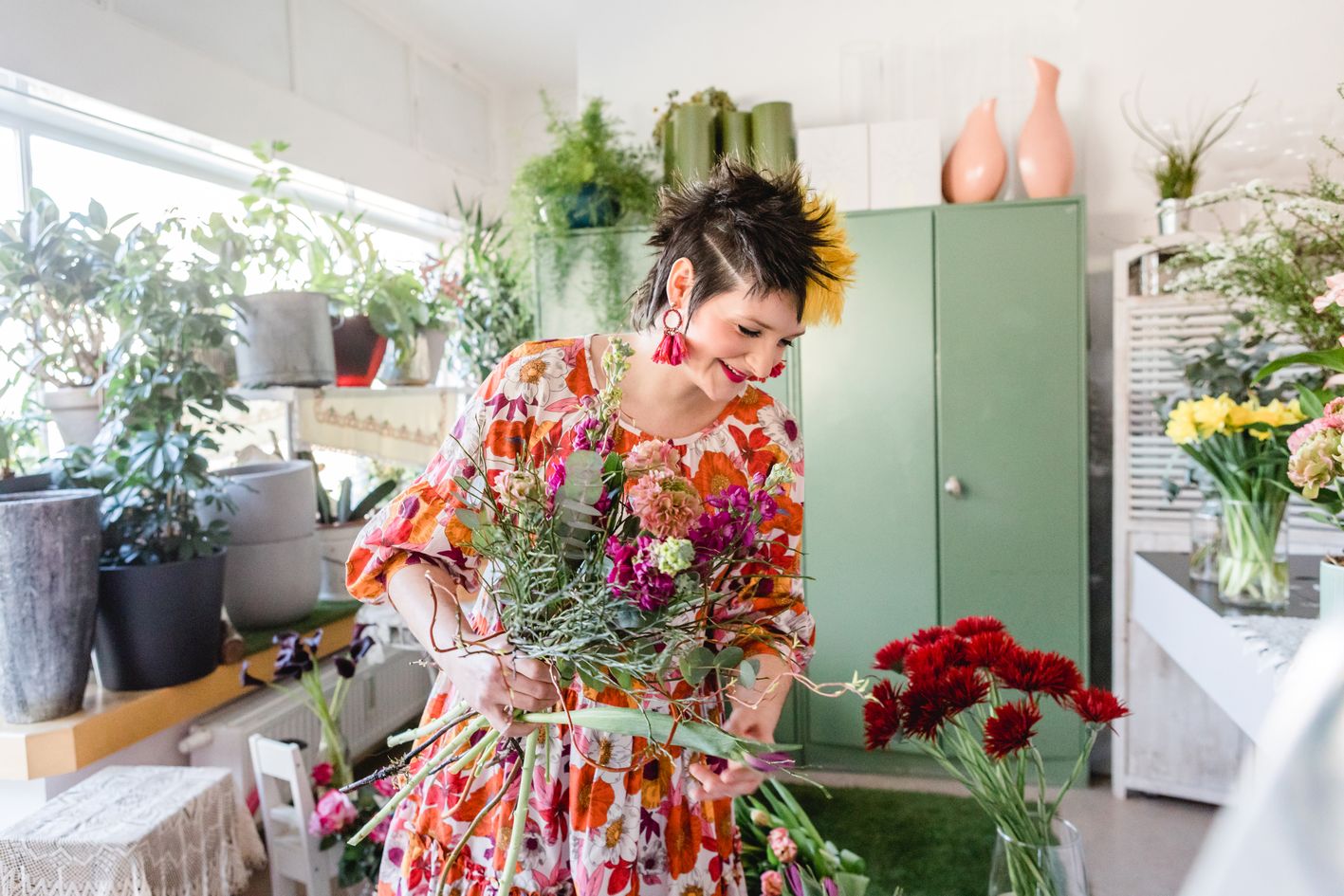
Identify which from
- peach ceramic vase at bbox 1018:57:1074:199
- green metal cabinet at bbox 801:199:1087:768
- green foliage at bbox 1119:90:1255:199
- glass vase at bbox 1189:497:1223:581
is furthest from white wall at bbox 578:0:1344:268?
glass vase at bbox 1189:497:1223:581

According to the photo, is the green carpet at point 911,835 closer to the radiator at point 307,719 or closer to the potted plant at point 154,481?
the radiator at point 307,719

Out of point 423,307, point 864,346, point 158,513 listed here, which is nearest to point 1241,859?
point 158,513

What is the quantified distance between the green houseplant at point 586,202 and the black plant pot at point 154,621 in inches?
66.7

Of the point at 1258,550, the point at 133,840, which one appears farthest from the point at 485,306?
the point at 1258,550

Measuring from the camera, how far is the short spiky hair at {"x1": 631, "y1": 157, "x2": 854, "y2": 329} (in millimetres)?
1004

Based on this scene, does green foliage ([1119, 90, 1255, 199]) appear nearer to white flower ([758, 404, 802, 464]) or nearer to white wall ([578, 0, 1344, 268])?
white wall ([578, 0, 1344, 268])

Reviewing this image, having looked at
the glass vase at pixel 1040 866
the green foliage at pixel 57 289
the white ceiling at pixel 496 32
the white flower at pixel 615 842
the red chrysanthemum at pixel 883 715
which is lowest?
the white flower at pixel 615 842

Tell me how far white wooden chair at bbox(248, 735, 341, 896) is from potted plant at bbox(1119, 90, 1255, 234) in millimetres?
2895

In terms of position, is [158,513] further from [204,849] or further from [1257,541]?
[1257,541]

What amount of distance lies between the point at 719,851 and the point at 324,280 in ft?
8.18

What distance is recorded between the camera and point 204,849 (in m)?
1.62

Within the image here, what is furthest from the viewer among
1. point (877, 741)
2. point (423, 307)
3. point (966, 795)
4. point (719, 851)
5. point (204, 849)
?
point (423, 307)

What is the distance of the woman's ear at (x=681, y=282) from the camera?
1043 millimetres

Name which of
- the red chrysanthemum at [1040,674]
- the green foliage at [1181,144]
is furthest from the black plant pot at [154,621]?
the green foliage at [1181,144]
